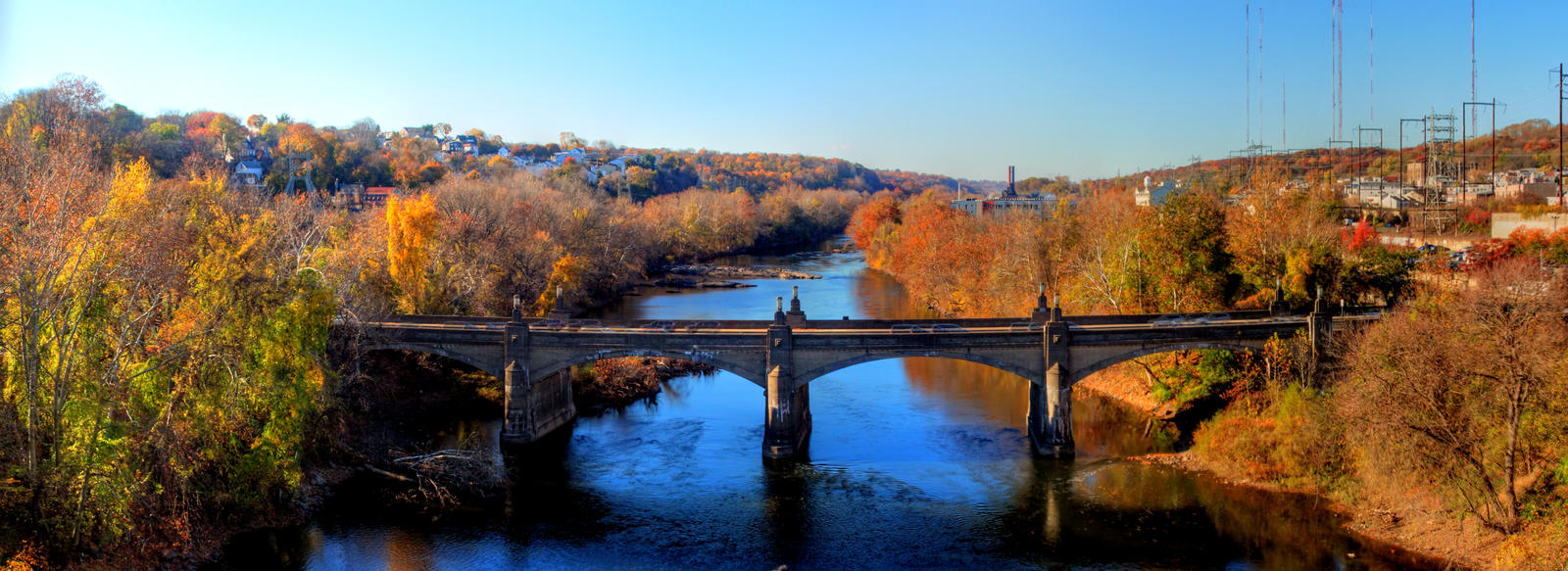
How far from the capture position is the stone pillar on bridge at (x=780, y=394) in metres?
37.9

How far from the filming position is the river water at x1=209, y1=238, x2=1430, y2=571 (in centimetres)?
2994

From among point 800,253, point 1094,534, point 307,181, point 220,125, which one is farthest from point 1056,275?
point 220,125

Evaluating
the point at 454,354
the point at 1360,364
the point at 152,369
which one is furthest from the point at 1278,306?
the point at 152,369

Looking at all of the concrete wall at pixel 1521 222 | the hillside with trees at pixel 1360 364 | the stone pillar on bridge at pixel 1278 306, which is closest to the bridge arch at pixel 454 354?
the hillside with trees at pixel 1360 364

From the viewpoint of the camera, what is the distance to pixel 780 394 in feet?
125

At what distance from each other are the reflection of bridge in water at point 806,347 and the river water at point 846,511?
1917 millimetres

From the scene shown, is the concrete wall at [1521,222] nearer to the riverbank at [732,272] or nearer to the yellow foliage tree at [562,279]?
the yellow foliage tree at [562,279]

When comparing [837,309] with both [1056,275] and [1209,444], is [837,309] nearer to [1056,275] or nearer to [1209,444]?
[1056,275]

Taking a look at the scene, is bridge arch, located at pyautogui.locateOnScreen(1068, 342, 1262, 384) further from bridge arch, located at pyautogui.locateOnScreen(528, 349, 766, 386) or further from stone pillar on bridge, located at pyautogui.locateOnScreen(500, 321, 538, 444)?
stone pillar on bridge, located at pyautogui.locateOnScreen(500, 321, 538, 444)

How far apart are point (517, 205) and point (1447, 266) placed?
6610cm

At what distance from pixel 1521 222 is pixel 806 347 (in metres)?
42.2

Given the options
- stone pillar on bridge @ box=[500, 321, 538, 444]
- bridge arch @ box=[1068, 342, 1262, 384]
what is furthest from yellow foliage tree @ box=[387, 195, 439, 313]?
bridge arch @ box=[1068, 342, 1262, 384]

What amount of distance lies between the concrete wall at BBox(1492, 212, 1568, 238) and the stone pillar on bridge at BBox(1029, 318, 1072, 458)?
30977 mm

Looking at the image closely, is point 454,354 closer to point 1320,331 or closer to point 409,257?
point 409,257
